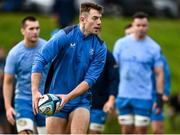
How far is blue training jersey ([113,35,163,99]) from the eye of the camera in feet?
52.1

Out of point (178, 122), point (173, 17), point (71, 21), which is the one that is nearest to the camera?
point (178, 122)

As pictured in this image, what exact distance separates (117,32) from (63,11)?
Answer: 343cm

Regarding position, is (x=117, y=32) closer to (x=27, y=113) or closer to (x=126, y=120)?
(x=126, y=120)

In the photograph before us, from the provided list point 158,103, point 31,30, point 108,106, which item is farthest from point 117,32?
point 31,30

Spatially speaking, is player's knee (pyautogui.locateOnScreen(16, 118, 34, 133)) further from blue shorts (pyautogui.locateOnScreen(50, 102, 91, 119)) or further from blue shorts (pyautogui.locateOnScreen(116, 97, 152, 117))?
blue shorts (pyautogui.locateOnScreen(116, 97, 152, 117))

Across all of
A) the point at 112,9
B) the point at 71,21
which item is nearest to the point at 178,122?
the point at 71,21

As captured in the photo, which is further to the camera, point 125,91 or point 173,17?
point 173,17

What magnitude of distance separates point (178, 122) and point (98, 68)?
10270mm

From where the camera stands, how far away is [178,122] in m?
21.7

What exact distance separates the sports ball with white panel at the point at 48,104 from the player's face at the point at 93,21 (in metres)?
1.14

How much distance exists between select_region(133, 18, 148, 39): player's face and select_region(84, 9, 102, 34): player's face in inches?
162

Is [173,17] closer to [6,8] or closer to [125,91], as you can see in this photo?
[6,8]

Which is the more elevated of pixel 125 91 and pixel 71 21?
pixel 71 21

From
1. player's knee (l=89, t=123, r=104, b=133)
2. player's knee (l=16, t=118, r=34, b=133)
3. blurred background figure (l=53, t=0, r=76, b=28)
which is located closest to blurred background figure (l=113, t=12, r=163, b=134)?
player's knee (l=89, t=123, r=104, b=133)
